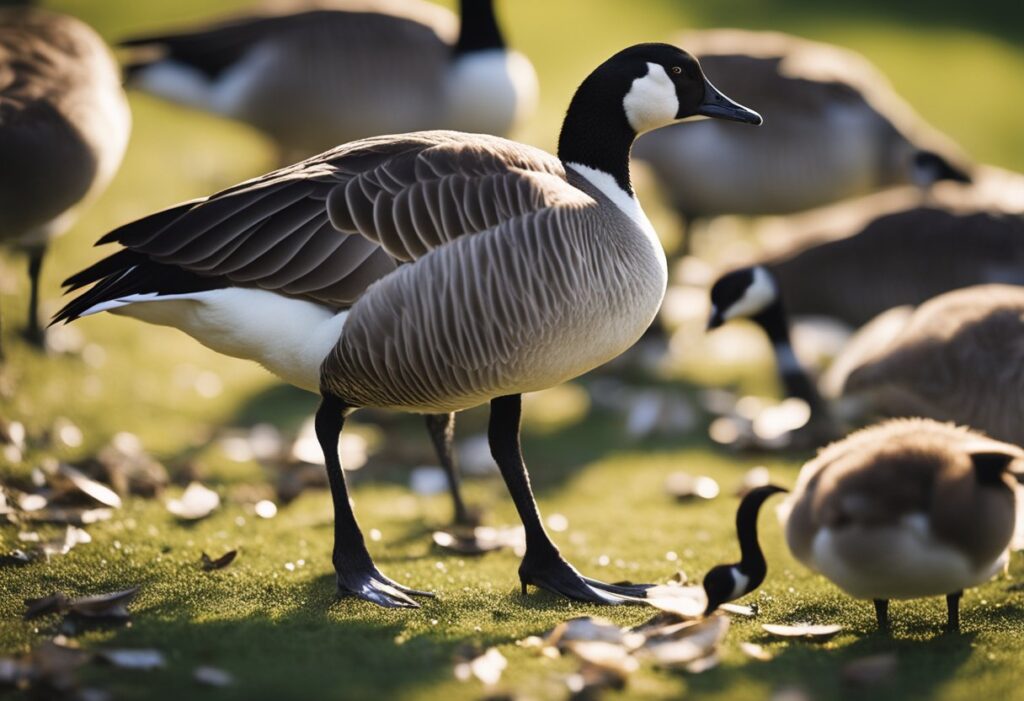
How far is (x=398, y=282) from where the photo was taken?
4039 mm

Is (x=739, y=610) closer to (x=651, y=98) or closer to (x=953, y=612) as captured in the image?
(x=953, y=612)

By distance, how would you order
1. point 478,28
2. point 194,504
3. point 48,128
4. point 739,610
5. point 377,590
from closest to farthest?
point 739,610 < point 377,590 < point 194,504 < point 48,128 < point 478,28

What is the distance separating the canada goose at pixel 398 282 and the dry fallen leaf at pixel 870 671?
99cm

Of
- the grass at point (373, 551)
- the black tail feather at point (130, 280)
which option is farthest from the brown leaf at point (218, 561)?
the black tail feather at point (130, 280)

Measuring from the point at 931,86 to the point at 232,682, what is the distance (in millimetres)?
11006

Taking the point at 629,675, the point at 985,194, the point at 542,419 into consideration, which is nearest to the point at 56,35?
the point at 542,419

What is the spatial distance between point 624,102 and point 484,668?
2074 mm

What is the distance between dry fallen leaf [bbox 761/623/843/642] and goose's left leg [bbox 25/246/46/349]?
4.29 meters

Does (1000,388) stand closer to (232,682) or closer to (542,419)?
(542,419)

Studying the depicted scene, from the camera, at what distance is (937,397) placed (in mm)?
5320

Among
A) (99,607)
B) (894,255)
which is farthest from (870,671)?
(894,255)

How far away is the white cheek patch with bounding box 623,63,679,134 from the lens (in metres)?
4.43

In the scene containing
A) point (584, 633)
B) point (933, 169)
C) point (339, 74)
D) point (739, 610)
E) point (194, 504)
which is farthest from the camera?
point (933, 169)

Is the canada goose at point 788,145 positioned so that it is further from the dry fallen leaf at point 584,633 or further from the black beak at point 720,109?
the dry fallen leaf at point 584,633
